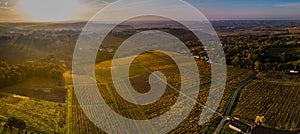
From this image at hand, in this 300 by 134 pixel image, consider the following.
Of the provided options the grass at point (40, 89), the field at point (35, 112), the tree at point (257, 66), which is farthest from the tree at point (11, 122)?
the tree at point (257, 66)

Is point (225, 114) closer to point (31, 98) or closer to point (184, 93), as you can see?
point (184, 93)

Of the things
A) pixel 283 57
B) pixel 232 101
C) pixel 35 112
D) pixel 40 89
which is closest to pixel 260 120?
pixel 232 101

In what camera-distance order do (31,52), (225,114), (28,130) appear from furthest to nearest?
(31,52), (225,114), (28,130)

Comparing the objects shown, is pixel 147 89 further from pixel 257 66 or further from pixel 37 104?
pixel 257 66

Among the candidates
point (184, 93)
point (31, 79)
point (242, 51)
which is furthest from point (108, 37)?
point (184, 93)

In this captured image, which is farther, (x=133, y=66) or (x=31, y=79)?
(x=133, y=66)
